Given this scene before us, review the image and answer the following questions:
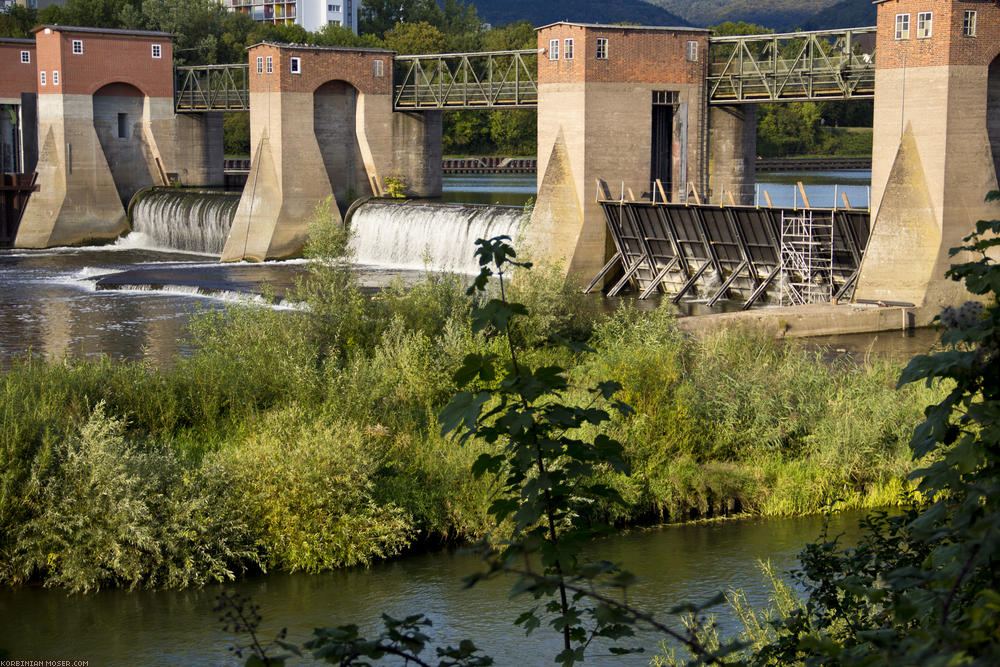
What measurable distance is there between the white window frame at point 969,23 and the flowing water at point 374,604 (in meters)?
16.5

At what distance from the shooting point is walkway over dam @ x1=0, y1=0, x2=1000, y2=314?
26.9m

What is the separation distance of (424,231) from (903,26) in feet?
52.0

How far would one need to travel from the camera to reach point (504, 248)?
4.83 meters

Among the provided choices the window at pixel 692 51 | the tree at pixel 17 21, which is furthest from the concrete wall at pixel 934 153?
the tree at pixel 17 21

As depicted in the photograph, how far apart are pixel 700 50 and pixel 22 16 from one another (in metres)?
51.8

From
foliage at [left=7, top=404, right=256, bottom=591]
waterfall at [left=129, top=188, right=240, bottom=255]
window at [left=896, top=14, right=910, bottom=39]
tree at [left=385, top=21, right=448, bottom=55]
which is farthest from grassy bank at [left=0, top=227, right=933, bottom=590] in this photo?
tree at [left=385, top=21, right=448, bottom=55]

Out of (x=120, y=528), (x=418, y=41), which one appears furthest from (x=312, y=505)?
(x=418, y=41)

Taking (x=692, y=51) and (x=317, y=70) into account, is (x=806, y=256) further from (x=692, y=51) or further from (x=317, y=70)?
(x=317, y=70)

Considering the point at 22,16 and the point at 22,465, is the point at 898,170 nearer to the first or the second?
the point at 22,465

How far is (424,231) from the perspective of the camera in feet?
124

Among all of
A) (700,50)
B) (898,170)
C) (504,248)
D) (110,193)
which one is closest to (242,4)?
(110,193)

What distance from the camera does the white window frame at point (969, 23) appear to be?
2658 cm

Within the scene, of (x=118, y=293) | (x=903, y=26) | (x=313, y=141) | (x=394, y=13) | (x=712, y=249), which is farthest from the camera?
(x=394, y=13)

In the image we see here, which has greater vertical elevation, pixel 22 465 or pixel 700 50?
pixel 700 50
